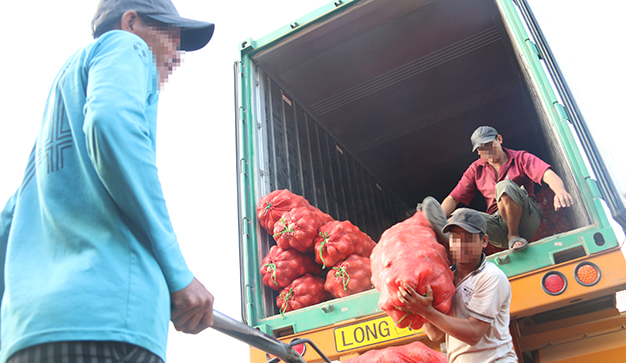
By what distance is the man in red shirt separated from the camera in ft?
9.45

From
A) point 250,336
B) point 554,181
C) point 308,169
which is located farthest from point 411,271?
point 308,169

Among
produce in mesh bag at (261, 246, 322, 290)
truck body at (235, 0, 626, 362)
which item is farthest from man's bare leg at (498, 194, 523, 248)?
produce in mesh bag at (261, 246, 322, 290)

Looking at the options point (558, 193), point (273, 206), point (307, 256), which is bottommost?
point (558, 193)

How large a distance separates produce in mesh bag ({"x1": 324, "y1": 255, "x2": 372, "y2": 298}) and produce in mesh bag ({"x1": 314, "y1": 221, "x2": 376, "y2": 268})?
2.6 inches

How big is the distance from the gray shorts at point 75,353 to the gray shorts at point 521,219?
8.69 feet

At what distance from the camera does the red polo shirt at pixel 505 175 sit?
3262mm

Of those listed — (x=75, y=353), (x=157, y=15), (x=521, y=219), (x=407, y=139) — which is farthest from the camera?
(x=407, y=139)

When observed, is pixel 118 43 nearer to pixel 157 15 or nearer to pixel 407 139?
pixel 157 15

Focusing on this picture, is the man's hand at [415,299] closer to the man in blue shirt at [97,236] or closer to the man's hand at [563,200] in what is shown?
the man in blue shirt at [97,236]

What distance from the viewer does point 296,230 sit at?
334 centimetres

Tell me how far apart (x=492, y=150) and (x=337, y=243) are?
1389 mm

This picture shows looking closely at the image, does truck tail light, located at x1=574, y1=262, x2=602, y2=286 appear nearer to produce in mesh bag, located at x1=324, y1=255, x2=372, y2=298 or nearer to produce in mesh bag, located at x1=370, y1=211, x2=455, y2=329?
produce in mesh bag, located at x1=370, y1=211, x2=455, y2=329

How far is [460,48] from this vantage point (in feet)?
15.9

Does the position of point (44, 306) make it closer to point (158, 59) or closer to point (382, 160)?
point (158, 59)
